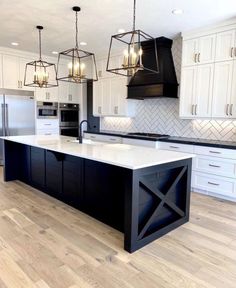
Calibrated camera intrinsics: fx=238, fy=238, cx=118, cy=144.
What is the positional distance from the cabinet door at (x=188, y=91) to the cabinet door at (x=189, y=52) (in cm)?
11

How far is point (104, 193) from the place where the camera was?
2.74 metres

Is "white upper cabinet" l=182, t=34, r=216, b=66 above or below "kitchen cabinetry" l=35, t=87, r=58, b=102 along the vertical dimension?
above

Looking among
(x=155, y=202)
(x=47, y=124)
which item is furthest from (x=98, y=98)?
(x=155, y=202)

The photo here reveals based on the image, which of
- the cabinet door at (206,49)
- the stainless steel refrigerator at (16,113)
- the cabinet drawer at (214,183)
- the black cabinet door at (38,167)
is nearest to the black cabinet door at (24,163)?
the black cabinet door at (38,167)

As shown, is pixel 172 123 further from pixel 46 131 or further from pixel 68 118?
pixel 46 131

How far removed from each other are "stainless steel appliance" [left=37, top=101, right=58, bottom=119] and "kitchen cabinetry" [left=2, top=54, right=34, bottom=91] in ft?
1.90

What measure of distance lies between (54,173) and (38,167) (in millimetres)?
534

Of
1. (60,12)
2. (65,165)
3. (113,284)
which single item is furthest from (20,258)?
(60,12)

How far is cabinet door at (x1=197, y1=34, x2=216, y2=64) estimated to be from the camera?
3.98 meters

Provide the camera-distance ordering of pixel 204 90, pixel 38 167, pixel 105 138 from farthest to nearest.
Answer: pixel 105 138 < pixel 204 90 < pixel 38 167

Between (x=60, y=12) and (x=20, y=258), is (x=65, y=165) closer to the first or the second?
(x=20, y=258)

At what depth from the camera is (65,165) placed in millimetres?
3314

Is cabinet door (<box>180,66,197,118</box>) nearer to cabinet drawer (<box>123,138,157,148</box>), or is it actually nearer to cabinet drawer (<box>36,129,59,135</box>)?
cabinet drawer (<box>123,138,157,148</box>)

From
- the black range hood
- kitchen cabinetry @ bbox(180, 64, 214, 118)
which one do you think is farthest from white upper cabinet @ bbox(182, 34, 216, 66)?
the black range hood
